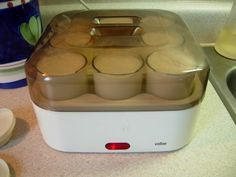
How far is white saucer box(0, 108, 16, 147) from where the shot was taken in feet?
1.65

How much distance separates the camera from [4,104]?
59 cm

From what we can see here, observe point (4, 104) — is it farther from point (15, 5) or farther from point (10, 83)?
point (15, 5)

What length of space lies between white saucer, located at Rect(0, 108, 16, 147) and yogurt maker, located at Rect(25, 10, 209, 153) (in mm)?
67

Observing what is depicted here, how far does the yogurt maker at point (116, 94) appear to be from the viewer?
1.47 ft

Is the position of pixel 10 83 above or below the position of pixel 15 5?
below

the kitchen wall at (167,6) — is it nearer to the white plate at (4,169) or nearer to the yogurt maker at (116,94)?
the yogurt maker at (116,94)

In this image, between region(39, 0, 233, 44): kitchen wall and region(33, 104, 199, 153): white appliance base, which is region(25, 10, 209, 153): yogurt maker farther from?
region(39, 0, 233, 44): kitchen wall

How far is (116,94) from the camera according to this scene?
0.46 m

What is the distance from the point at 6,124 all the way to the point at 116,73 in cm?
23

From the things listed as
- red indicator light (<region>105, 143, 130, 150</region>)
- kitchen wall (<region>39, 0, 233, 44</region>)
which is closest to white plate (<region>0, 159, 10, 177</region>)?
red indicator light (<region>105, 143, 130, 150</region>)

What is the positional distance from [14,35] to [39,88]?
0.58 feet

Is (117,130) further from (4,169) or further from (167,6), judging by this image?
(167,6)

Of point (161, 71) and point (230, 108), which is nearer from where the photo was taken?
point (161, 71)

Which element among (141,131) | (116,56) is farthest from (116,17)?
(141,131)
